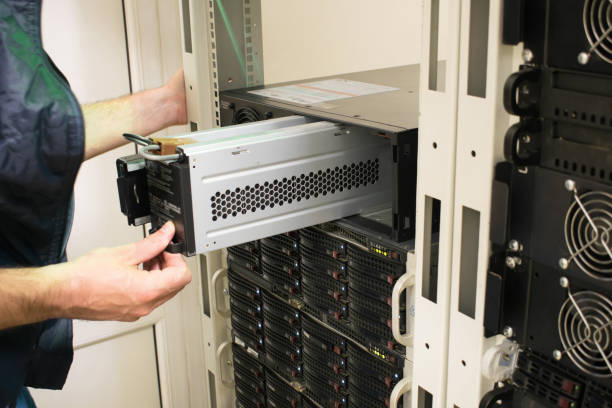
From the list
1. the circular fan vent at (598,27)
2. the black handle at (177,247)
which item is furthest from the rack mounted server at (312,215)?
the circular fan vent at (598,27)

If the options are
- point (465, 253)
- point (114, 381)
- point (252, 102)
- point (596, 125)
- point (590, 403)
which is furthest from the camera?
point (114, 381)

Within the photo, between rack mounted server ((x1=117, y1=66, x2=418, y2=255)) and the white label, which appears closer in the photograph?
rack mounted server ((x1=117, y1=66, x2=418, y2=255))

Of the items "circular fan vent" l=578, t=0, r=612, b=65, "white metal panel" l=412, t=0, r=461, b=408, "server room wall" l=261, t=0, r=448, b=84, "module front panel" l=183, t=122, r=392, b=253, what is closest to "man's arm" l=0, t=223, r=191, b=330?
"module front panel" l=183, t=122, r=392, b=253

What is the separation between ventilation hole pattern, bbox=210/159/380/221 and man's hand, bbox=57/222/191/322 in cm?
13

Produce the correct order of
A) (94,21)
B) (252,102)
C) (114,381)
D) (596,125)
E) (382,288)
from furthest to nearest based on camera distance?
1. (114,381)
2. (94,21)
3. (252,102)
4. (382,288)
5. (596,125)

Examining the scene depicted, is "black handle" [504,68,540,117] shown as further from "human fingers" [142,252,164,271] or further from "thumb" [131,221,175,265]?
"human fingers" [142,252,164,271]

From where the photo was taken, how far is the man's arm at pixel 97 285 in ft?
4.67

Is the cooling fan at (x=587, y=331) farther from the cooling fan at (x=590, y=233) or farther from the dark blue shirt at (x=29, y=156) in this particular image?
the dark blue shirt at (x=29, y=156)

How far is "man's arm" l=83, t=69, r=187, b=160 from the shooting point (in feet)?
6.32

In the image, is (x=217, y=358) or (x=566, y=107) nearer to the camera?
(x=566, y=107)

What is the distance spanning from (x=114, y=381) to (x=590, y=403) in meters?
2.11

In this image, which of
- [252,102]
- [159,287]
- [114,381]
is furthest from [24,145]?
[114,381]

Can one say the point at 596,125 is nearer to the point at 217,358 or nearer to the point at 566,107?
the point at 566,107

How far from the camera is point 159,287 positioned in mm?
1491
